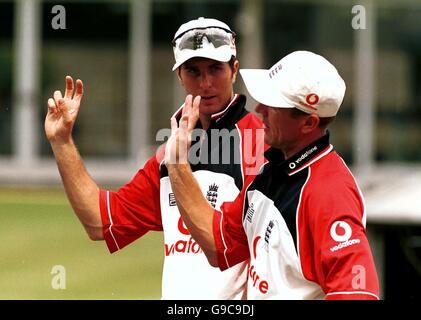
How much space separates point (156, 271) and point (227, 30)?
6.15 metres

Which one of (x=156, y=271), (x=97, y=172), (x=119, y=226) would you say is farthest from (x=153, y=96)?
(x=119, y=226)

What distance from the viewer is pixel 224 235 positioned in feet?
12.7

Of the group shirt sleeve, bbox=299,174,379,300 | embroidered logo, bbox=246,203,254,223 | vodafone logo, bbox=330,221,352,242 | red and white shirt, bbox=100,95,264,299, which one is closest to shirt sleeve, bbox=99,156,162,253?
red and white shirt, bbox=100,95,264,299

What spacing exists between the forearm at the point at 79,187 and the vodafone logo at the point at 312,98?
1.12 meters

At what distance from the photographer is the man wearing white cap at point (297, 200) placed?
331 centimetres

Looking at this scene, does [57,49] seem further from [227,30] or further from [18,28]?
[227,30]

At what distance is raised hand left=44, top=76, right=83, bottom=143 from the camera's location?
4.12 meters

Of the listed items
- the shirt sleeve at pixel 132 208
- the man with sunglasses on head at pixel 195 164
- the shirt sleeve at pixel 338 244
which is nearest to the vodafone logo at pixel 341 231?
the shirt sleeve at pixel 338 244

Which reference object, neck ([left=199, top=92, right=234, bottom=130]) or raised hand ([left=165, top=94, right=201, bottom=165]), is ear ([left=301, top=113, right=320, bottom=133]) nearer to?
raised hand ([left=165, top=94, right=201, bottom=165])

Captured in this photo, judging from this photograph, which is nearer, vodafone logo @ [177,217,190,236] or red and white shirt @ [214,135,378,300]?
red and white shirt @ [214,135,378,300]

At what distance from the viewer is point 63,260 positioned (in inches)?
416

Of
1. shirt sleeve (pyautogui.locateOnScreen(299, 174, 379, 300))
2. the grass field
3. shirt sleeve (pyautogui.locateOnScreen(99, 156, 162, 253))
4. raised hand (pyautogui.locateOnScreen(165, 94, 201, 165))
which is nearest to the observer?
shirt sleeve (pyautogui.locateOnScreen(299, 174, 379, 300))

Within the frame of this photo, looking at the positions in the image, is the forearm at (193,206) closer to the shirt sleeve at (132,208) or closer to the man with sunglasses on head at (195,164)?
the man with sunglasses on head at (195,164)

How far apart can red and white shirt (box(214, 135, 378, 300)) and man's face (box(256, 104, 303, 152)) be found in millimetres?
69
